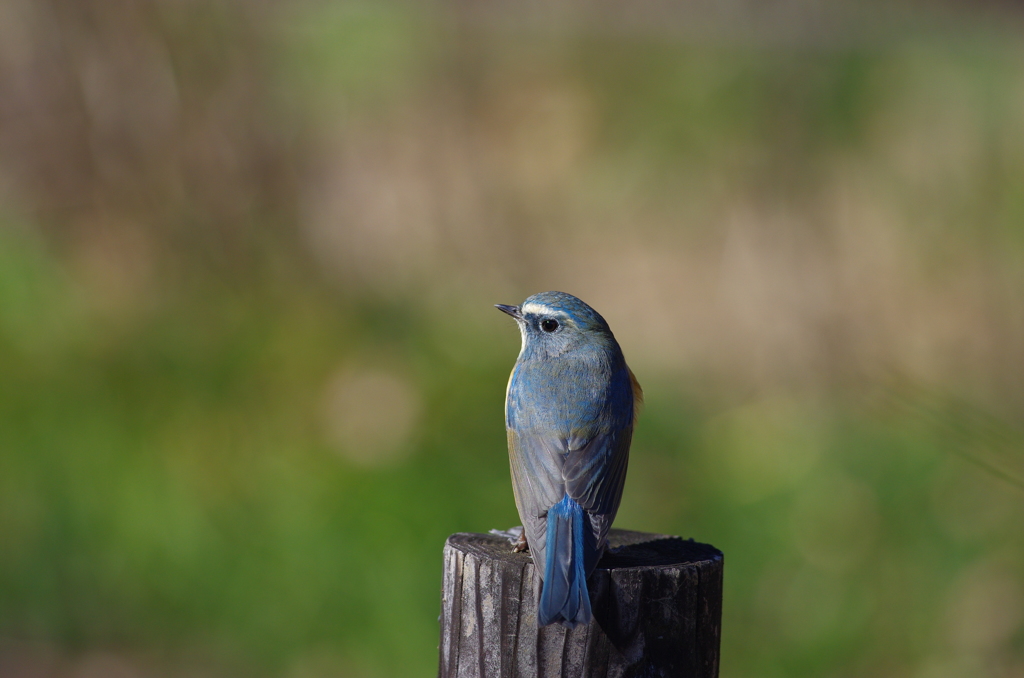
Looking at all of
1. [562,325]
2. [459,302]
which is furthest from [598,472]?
[459,302]

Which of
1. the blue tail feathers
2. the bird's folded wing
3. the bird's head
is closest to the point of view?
the blue tail feathers

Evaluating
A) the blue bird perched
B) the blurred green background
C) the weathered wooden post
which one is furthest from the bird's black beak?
the blurred green background

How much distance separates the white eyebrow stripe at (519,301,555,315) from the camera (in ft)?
10.6

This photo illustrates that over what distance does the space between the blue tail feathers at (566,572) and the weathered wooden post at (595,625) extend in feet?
0.17

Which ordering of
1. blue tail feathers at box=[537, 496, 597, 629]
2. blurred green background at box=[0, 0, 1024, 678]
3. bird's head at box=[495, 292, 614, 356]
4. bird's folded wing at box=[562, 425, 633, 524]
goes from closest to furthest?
blue tail feathers at box=[537, 496, 597, 629]
bird's folded wing at box=[562, 425, 633, 524]
bird's head at box=[495, 292, 614, 356]
blurred green background at box=[0, 0, 1024, 678]

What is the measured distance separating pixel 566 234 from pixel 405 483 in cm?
252

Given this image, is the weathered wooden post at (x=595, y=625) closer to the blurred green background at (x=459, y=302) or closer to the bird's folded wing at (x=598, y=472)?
the bird's folded wing at (x=598, y=472)

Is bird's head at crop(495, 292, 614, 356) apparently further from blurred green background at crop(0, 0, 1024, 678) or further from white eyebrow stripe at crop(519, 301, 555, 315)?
blurred green background at crop(0, 0, 1024, 678)

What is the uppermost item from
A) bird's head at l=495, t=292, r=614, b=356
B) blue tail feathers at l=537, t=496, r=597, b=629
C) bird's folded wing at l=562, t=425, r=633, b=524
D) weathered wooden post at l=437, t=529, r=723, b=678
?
bird's head at l=495, t=292, r=614, b=356

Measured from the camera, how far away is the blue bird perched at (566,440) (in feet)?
7.57

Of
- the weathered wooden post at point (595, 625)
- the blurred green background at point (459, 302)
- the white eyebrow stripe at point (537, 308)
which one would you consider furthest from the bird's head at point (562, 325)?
the blurred green background at point (459, 302)

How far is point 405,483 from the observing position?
5797 mm

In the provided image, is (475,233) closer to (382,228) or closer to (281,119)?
(382,228)

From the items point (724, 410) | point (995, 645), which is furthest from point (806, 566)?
point (724, 410)
